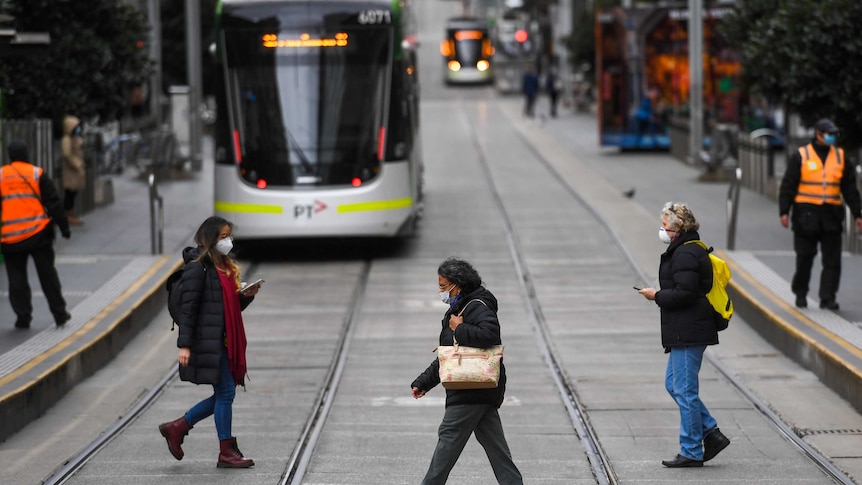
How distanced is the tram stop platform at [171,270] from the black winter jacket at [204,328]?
78.1 inches

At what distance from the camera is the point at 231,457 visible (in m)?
8.76

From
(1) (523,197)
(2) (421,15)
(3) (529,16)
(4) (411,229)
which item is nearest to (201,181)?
(1) (523,197)

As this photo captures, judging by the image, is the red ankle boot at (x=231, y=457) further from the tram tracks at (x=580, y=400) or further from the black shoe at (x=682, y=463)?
the black shoe at (x=682, y=463)

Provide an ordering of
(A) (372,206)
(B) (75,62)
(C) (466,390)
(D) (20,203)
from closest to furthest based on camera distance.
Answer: (C) (466,390) < (D) (20,203) < (A) (372,206) < (B) (75,62)

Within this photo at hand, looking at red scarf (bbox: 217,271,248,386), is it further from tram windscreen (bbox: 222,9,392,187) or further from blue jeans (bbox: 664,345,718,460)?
tram windscreen (bbox: 222,9,392,187)

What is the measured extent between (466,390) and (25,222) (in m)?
6.34

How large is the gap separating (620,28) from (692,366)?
89.1 feet

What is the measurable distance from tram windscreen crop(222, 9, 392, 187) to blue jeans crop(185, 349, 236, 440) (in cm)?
953

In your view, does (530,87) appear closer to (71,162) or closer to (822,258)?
(71,162)

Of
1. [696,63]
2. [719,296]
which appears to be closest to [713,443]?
[719,296]

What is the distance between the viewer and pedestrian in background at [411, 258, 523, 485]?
23.5 ft

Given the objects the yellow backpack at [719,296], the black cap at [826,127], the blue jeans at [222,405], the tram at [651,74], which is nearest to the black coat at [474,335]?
the blue jeans at [222,405]

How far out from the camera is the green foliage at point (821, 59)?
59.8 ft

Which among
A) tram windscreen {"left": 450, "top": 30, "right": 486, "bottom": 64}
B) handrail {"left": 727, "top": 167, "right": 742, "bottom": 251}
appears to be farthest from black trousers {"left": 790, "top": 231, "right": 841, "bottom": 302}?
tram windscreen {"left": 450, "top": 30, "right": 486, "bottom": 64}
